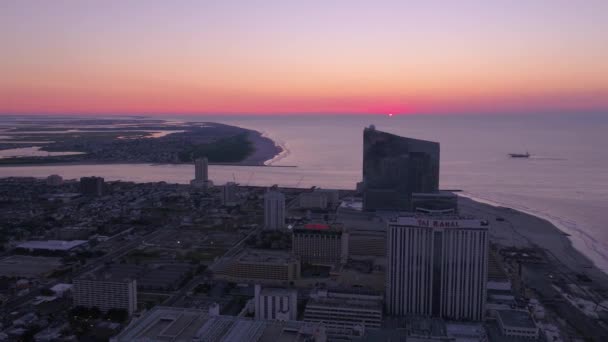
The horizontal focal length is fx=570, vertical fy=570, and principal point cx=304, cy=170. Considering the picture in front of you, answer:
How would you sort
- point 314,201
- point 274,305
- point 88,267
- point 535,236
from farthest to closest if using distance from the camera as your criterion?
point 314,201 < point 535,236 < point 88,267 < point 274,305

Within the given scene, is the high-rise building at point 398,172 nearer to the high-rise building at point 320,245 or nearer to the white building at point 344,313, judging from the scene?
the high-rise building at point 320,245

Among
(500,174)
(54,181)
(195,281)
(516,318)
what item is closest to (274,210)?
(195,281)

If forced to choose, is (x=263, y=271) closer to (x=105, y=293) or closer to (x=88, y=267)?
(x=105, y=293)

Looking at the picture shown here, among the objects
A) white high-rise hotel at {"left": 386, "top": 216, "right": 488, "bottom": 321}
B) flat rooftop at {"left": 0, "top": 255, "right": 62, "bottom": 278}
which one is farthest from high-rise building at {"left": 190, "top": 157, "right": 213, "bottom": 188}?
white high-rise hotel at {"left": 386, "top": 216, "right": 488, "bottom": 321}

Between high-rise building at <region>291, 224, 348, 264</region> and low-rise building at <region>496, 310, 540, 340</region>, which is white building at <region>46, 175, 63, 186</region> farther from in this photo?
low-rise building at <region>496, 310, 540, 340</region>

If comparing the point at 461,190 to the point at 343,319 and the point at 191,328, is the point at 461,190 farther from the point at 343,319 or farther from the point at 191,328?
the point at 191,328
